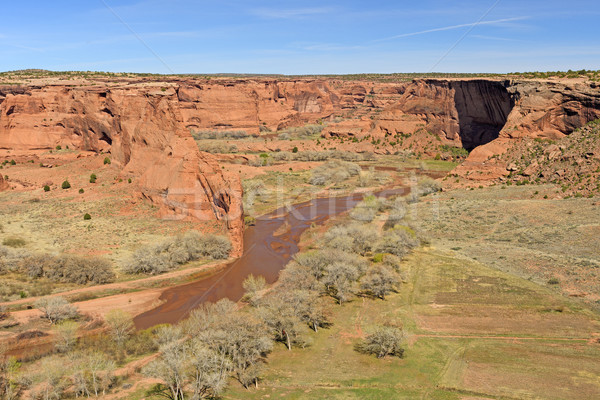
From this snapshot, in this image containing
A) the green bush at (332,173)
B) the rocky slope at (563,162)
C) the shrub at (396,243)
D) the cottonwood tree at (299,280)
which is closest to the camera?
the cottonwood tree at (299,280)

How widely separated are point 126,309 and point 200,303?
14.5 feet

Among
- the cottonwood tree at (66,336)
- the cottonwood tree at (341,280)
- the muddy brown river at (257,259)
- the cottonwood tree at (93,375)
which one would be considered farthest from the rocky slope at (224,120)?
the cottonwood tree at (93,375)

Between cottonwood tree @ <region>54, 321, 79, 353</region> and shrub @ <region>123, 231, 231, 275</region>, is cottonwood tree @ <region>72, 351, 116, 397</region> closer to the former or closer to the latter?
cottonwood tree @ <region>54, 321, 79, 353</region>

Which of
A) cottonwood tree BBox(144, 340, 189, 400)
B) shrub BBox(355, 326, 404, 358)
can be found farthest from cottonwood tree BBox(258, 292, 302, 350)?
cottonwood tree BBox(144, 340, 189, 400)

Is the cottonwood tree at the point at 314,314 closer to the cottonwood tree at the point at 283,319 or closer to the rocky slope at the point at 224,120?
the cottonwood tree at the point at 283,319

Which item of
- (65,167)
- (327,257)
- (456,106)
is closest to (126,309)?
(327,257)

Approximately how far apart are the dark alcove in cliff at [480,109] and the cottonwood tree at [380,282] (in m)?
47.5

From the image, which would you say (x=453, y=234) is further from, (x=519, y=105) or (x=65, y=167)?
(x=65, y=167)

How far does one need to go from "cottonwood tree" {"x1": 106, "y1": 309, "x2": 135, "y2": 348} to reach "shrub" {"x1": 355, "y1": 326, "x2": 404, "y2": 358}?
12.1 meters

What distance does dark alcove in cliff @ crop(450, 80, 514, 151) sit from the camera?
67875mm

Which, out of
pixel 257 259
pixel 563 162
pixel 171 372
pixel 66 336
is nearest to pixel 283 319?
pixel 171 372

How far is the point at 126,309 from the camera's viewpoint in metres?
26.3

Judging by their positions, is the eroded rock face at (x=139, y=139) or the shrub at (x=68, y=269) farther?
the eroded rock face at (x=139, y=139)

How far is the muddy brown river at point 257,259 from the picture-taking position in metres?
27.3
